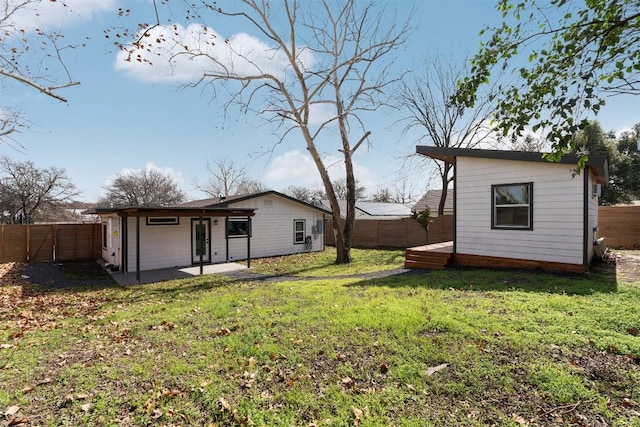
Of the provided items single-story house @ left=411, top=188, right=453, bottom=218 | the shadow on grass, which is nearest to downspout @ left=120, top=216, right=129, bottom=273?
the shadow on grass

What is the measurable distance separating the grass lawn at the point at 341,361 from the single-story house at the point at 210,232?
5313 mm

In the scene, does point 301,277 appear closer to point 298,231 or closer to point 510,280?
point 510,280

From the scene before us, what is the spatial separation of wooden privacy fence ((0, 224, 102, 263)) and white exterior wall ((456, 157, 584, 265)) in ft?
50.0

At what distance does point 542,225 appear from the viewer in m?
8.34

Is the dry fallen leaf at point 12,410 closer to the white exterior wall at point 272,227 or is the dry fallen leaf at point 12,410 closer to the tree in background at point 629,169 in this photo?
the white exterior wall at point 272,227

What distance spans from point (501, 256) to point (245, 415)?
8.40m

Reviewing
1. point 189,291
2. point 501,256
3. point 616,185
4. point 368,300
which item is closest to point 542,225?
point 501,256

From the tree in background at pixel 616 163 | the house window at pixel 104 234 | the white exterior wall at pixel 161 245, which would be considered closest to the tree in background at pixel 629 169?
the tree in background at pixel 616 163

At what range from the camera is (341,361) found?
3.63 meters

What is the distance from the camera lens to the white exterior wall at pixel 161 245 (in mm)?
12016

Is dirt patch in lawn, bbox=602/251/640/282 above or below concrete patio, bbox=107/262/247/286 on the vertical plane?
above

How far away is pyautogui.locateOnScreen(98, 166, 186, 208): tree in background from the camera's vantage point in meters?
35.3

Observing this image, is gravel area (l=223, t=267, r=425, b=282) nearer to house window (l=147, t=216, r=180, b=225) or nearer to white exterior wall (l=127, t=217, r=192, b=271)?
white exterior wall (l=127, t=217, r=192, b=271)

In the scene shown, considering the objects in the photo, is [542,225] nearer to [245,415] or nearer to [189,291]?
[245,415]
